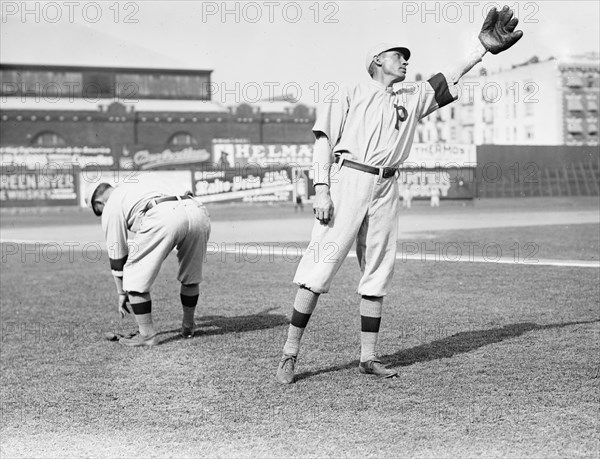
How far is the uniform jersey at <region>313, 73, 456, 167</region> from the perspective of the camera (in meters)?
5.39

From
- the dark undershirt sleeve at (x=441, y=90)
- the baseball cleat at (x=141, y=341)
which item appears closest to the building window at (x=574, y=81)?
the baseball cleat at (x=141, y=341)

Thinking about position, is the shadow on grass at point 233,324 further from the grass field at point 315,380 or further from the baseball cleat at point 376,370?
the baseball cleat at point 376,370

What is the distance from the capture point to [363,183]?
5379mm

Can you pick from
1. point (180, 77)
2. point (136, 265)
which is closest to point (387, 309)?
point (136, 265)

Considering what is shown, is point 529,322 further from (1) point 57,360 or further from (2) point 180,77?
(2) point 180,77

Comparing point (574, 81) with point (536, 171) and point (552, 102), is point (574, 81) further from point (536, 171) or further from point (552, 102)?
point (536, 171)

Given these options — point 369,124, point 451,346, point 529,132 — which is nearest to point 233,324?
point 451,346

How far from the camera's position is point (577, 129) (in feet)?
234

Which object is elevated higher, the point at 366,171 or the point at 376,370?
the point at 366,171

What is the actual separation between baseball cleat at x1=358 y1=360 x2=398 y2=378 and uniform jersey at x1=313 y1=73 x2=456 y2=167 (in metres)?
1.31

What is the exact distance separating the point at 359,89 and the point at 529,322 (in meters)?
3.37

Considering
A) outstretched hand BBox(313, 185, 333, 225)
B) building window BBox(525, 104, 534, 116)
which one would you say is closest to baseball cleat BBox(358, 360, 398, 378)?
outstretched hand BBox(313, 185, 333, 225)

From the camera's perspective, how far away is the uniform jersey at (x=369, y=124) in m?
5.39

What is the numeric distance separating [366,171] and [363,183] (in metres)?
0.08
